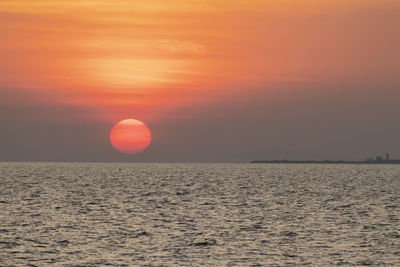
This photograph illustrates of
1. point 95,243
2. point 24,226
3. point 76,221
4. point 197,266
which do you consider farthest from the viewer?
point 76,221

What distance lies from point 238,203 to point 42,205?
28.8m

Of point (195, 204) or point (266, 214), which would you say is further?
point (195, 204)

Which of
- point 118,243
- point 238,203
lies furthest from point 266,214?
point 118,243

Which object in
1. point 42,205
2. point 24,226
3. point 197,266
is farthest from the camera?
point 42,205

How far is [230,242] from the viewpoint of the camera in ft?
164

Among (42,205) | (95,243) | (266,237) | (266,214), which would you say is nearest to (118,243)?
(95,243)

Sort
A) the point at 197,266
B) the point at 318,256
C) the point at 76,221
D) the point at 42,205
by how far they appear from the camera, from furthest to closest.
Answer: the point at 42,205, the point at 76,221, the point at 318,256, the point at 197,266

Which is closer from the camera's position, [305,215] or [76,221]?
[76,221]

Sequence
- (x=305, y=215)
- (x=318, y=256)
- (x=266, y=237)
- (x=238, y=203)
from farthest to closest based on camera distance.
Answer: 1. (x=238, y=203)
2. (x=305, y=215)
3. (x=266, y=237)
4. (x=318, y=256)

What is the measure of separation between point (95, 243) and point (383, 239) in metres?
24.9

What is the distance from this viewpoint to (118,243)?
161ft

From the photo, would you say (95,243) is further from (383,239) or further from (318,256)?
(383,239)

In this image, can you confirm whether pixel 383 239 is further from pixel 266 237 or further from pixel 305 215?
pixel 305 215

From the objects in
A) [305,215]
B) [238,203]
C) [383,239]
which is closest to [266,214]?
[305,215]
